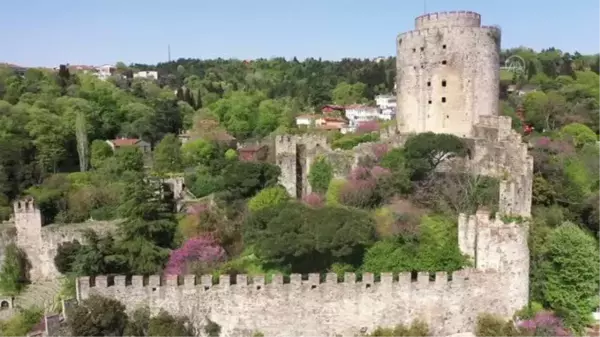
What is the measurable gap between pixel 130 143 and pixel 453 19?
21972 millimetres

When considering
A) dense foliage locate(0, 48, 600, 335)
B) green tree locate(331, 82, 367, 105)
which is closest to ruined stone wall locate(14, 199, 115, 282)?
dense foliage locate(0, 48, 600, 335)

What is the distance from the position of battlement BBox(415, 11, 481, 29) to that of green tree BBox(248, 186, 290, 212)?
9272 mm

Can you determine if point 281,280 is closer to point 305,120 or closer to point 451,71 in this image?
point 451,71

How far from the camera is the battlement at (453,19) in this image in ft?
75.3

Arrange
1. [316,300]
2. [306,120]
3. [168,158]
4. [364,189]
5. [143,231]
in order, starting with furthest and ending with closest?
[306,120] < [168,158] < [364,189] < [143,231] < [316,300]

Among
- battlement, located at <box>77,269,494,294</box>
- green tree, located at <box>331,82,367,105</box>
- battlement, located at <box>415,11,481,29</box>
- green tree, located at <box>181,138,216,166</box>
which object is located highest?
battlement, located at <box>415,11,481,29</box>

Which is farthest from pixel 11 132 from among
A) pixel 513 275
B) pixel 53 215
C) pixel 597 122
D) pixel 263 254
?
pixel 597 122

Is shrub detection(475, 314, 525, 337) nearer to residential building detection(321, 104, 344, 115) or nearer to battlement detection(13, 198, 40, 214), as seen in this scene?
battlement detection(13, 198, 40, 214)

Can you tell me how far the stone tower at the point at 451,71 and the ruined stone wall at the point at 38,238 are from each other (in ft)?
47.1

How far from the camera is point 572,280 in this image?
51.4 ft

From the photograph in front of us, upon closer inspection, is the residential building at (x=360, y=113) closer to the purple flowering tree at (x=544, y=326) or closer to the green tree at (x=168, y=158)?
the green tree at (x=168, y=158)

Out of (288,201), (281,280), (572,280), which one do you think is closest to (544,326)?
(572,280)

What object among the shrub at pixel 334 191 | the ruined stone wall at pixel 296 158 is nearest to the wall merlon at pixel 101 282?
the shrub at pixel 334 191

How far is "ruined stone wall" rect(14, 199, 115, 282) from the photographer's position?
67.1 feet
